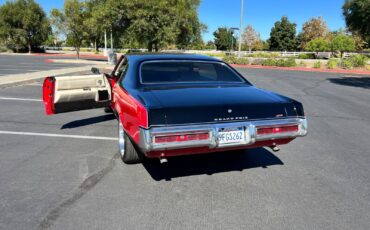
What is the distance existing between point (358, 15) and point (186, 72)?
Result: 573 inches

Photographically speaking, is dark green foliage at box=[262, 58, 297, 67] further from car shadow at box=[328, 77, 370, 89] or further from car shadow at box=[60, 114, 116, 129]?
car shadow at box=[60, 114, 116, 129]

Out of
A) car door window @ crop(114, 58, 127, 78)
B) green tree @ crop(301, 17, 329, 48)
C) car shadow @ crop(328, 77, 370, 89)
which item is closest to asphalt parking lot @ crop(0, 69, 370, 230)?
car door window @ crop(114, 58, 127, 78)

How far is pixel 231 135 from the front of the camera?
12.4 feet

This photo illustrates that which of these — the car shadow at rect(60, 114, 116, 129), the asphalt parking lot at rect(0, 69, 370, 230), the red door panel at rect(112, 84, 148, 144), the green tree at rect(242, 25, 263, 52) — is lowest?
the asphalt parking lot at rect(0, 69, 370, 230)

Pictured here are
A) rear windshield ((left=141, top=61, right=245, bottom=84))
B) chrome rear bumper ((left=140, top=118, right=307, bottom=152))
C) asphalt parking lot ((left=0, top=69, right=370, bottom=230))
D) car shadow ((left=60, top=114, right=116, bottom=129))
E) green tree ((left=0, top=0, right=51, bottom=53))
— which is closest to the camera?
asphalt parking lot ((left=0, top=69, right=370, bottom=230))

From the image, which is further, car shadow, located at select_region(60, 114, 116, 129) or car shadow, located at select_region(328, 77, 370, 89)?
car shadow, located at select_region(328, 77, 370, 89)

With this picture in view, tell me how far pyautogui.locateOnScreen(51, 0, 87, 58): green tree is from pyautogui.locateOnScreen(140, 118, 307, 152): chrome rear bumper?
29.9 metres

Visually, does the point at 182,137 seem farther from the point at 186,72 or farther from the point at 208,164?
the point at 186,72

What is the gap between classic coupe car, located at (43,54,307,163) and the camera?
3.53 m

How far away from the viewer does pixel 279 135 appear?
4012mm

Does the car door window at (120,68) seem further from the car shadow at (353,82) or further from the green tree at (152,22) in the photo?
the green tree at (152,22)

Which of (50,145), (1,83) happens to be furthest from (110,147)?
(1,83)

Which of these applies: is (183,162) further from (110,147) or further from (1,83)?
(1,83)

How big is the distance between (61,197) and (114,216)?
0.76 m
